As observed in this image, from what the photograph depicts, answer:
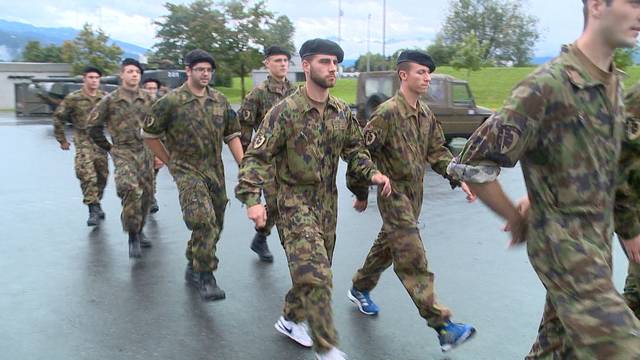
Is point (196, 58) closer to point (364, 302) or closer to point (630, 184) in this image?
point (364, 302)

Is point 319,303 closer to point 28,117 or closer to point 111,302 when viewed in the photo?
point 111,302

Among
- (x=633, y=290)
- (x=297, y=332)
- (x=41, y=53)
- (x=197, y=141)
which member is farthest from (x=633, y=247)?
(x=41, y=53)

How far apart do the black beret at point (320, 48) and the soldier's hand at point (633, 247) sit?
1930 millimetres

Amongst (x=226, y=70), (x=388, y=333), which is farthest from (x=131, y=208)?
(x=226, y=70)

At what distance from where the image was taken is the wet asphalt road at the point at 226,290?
4375 mm

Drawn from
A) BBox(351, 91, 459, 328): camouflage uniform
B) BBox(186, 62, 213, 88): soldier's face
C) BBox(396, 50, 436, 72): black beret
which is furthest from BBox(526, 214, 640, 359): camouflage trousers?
BBox(186, 62, 213, 88): soldier's face

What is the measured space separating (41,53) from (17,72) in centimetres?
1016

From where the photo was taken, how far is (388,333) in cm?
458

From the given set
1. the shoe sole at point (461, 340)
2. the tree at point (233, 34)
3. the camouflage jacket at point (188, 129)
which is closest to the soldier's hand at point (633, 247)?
the shoe sole at point (461, 340)

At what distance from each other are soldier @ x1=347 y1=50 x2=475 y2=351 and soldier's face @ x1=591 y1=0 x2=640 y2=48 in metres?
1.85

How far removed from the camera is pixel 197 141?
5527 mm

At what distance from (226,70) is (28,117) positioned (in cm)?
1710

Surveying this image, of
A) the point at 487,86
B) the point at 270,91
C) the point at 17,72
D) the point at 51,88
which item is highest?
the point at 17,72

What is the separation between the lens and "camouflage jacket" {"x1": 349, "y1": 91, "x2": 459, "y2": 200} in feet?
14.6
